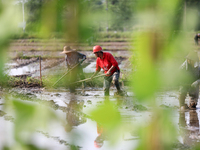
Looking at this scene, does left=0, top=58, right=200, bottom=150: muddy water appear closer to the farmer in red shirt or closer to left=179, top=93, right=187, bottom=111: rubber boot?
left=179, top=93, right=187, bottom=111: rubber boot

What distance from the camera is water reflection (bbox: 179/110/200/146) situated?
17.1 feet

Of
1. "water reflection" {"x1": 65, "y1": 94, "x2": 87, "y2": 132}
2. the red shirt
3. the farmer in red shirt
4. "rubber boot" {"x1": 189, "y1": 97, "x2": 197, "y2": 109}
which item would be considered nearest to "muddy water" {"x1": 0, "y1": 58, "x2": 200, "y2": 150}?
"water reflection" {"x1": 65, "y1": 94, "x2": 87, "y2": 132}

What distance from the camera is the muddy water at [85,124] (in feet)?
2.92

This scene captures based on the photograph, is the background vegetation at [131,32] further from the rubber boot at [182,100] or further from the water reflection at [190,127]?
the rubber boot at [182,100]

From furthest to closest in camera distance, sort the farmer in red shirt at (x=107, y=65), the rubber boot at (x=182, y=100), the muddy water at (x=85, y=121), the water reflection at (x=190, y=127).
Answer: the farmer in red shirt at (x=107, y=65)
the rubber boot at (x=182, y=100)
the water reflection at (x=190, y=127)
the muddy water at (x=85, y=121)

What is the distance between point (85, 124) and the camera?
6.14 feet

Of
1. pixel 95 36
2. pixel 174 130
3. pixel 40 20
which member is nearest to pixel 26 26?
pixel 40 20

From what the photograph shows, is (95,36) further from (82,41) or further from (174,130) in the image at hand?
(174,130)

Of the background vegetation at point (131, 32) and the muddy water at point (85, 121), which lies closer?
the background vegetation at point (131, 32)

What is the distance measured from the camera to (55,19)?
33.4 inches

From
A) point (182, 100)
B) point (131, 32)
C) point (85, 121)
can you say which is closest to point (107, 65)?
point (182, 100)

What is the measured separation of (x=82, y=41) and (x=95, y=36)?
35 mm

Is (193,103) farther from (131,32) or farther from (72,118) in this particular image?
(131,32)

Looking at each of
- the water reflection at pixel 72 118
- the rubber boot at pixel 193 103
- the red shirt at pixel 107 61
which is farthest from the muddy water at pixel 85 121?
the red shirt at pixel 107 61
